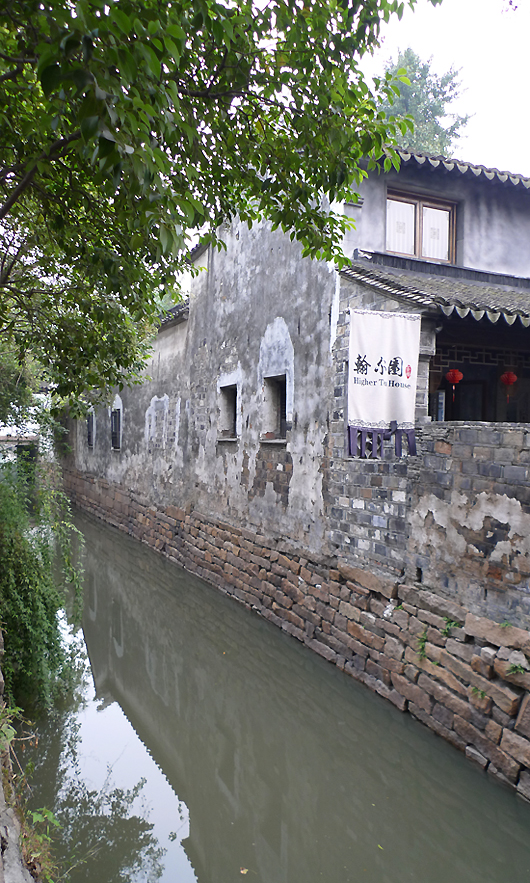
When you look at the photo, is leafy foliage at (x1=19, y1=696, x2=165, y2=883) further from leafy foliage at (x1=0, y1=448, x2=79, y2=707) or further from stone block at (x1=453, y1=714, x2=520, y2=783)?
stone block at (x1=453, y1=714, x2=520, y2=783)

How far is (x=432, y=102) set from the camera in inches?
778

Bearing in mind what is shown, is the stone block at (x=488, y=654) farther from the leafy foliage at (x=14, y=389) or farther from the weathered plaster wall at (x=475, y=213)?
the leafy foliage at (x=14, y=389)

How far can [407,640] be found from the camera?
16.1ft

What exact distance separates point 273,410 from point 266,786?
4.61 m

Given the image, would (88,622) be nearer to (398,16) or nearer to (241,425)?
(241,425)

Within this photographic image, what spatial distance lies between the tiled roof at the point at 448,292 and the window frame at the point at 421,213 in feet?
1.12

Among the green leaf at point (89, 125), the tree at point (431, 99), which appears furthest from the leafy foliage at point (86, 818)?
the tree at point (431, 99)

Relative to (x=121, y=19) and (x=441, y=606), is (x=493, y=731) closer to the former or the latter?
(x=441, y=606)

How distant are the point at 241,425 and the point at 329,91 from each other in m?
5.43

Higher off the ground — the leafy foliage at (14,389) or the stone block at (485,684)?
the leafy foliage at (14,389)

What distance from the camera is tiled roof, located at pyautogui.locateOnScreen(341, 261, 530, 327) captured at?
5.09 meters

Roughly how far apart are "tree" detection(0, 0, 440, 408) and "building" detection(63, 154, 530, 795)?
1932 millimetres

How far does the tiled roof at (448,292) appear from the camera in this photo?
5086 mm

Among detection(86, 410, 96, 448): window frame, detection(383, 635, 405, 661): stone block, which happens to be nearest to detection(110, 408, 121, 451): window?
detection(86, 410, 96, 448): window frame
